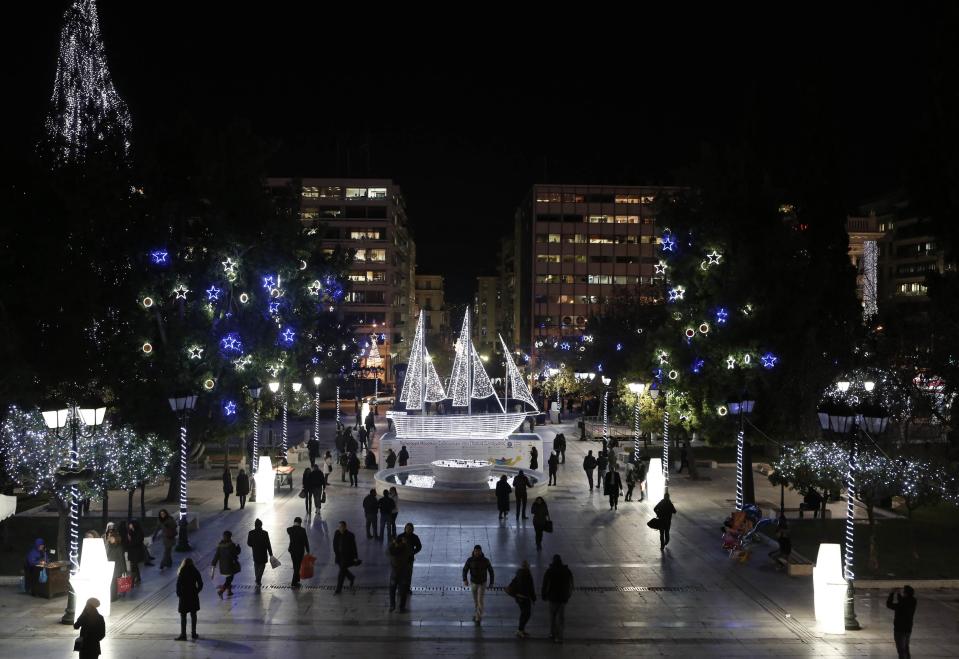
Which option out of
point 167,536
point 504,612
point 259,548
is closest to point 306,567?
point 259,548

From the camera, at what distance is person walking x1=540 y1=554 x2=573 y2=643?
14.7 meters

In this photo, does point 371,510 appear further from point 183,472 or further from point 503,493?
point 183,472

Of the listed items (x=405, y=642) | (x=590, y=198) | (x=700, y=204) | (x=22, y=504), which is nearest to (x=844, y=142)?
(x=700, y=204)

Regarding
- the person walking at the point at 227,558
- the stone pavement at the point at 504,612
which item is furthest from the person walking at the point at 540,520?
the person walking at the point at 227,558

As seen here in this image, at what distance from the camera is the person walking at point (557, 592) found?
1469 cm

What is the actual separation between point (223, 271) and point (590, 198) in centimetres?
→ 10105

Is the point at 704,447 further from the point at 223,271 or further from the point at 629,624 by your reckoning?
the point at 629,624

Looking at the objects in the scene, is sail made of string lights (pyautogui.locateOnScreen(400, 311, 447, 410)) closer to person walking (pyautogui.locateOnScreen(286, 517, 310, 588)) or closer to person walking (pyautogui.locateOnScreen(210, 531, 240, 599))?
person walking (pyautogui.locateOnScreen(286, 517, 310, 588))

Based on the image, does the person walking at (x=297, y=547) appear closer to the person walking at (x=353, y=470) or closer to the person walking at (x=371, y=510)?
the person walking at (x=371, y=510)

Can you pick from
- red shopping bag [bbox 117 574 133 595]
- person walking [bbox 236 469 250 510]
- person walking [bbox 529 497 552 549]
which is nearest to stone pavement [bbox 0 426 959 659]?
red shopping bag [bbox 117 574 133 595]

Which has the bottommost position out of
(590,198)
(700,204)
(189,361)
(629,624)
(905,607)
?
(629,624)

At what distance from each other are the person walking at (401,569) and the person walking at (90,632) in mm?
5464

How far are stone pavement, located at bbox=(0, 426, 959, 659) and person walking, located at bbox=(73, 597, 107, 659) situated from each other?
188 cm

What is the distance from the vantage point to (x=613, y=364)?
184 feet
